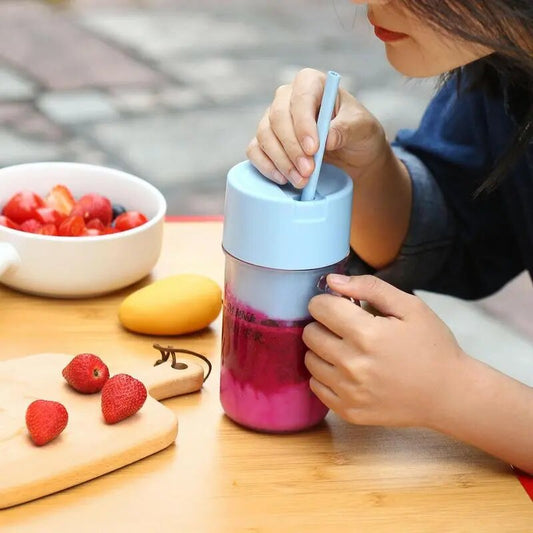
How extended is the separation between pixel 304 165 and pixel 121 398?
0.22m

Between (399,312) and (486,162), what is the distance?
44cm

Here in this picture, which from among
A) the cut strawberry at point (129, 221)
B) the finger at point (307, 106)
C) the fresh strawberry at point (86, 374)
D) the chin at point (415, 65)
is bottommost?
the cut strawberry at point (129, 221)

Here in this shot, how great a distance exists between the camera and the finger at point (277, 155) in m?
0.78

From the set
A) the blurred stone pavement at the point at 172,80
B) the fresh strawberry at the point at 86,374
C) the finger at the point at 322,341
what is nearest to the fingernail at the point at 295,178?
the finger at the point at 322,341

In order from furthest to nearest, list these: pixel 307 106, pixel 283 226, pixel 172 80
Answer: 1. pixel 172 80
2. pixel 307 106
3. pixel 283 226

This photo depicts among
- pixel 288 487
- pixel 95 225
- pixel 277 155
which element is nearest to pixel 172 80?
pixel 95 225

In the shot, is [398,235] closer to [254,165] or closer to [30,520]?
[254,165]

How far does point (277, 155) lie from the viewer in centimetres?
80

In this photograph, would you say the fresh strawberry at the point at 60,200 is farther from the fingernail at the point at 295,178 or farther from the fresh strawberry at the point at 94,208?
the fingernail at the point at 295,178

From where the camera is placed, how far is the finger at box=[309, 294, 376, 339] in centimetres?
76

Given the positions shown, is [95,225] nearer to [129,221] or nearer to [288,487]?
[129,221]

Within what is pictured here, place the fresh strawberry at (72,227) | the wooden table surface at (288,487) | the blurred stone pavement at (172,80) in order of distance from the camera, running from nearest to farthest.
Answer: the wooden table surface at (288,487), the fresh strawberry at (72,227), the blurred stone pavement at (172,80)

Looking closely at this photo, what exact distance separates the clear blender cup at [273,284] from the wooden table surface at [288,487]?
3 cm

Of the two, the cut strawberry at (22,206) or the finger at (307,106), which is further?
the cut strawberry at (22,206)
